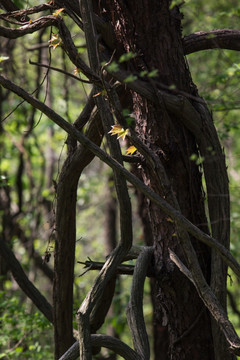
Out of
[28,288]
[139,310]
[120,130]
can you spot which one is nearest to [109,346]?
[139,310]

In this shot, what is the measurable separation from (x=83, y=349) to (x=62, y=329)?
0.85m

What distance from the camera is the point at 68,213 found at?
285 centimetres

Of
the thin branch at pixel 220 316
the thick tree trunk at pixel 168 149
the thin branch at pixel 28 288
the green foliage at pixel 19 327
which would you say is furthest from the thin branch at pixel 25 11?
the green foliage at pixel 19 327

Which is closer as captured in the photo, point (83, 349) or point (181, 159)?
point (83, 349)

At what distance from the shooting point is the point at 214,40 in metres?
2.63

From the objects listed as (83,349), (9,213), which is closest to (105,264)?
(83,349)

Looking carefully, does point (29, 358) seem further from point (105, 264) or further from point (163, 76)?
point (163, 76)

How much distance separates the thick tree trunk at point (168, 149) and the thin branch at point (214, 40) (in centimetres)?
12

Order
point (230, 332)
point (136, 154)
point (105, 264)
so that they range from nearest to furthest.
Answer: point (230, 332) → point (105, 264) → point (136, 154)

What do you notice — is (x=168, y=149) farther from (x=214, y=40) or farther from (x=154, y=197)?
(x=214, y=40)

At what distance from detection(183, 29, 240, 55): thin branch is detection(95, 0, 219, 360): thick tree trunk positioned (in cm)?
12

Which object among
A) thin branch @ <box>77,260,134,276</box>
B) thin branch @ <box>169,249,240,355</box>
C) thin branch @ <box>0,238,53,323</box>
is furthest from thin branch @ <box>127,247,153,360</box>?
thin branch @ <box>0,238,53,323</box>

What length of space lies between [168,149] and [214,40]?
2.15 ft

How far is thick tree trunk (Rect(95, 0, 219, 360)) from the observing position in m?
2.45
